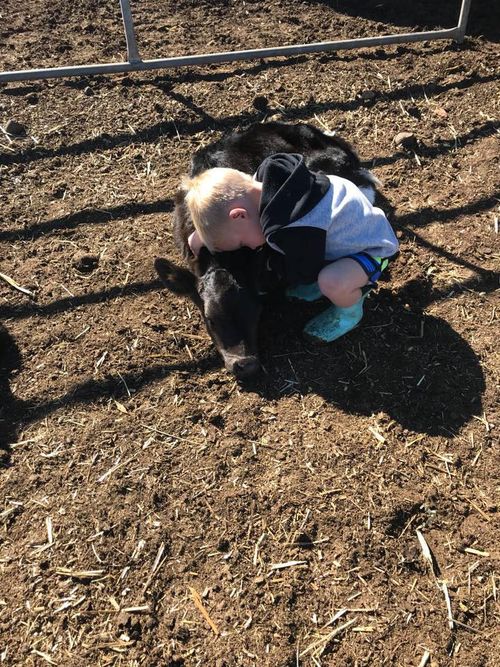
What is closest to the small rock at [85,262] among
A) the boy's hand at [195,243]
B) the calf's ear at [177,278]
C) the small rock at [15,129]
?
the calf's ear at [177,278]

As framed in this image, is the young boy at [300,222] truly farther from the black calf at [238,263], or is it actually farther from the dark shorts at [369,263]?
the black calf at [238,263]

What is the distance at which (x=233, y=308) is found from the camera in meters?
4.02

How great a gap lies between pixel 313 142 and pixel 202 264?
1.67m

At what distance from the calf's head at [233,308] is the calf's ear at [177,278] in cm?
16

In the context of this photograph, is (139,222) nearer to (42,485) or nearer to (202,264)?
(202,264)

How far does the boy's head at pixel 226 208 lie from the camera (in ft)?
12.3

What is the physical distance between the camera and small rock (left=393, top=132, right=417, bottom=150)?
5.91m

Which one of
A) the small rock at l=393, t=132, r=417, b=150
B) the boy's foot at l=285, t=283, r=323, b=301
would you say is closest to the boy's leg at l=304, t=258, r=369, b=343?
the boy's foot at l=285, t=283, r=323, b=301

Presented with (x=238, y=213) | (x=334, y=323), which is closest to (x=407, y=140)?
(x=334, y=323)

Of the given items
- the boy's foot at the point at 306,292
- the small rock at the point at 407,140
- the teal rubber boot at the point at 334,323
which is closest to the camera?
the teal rubber boot at the point at 334,323

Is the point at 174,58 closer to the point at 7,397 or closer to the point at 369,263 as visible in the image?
the point at 369,263

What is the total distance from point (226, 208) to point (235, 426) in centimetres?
133

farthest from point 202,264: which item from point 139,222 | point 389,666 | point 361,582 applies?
point 389,666

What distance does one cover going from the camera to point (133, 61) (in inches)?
252
